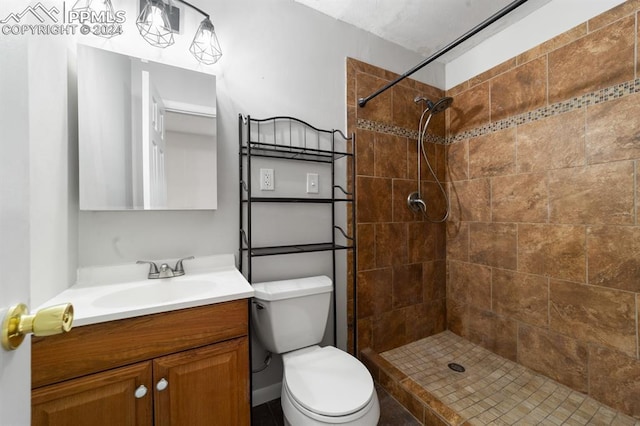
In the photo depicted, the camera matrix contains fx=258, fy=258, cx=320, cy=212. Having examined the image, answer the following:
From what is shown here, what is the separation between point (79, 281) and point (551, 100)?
271cm

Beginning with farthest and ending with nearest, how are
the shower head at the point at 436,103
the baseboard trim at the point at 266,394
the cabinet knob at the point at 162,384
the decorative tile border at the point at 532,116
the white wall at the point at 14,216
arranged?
1. the shower head at the point at 436,103
2. the baseboard trim at the point at 266,394
3. the decorative tile border at the point at 532,116
4. the cabinet knob at the point at 162,384
5. the white wall at the point at 14,216

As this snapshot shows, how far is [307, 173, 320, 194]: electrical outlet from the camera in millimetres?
1636

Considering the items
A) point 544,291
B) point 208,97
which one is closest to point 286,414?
point 208,97

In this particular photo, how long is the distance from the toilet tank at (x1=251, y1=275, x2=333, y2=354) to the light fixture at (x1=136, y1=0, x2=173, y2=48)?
1349mm

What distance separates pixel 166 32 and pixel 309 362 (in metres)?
1.79

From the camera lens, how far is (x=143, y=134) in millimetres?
1229

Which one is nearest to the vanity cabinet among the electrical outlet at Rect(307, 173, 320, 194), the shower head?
the electrical outlet at Rect(307, 173, 320, 194)

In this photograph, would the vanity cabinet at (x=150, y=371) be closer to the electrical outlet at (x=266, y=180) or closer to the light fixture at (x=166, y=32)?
the electrical outlet at (x=266, y=180)

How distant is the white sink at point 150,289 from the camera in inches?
37.4

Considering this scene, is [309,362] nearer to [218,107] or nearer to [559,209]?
[218,107]

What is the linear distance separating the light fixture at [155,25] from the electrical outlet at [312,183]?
39.3 inches

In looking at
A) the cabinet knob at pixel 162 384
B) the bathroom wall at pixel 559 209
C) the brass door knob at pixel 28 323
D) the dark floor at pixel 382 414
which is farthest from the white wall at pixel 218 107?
the bathroom wall at pixel 559 209

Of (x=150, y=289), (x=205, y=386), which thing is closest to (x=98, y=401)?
(x=205, y=386)

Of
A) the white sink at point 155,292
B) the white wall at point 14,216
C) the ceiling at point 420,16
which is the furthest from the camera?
the ceiling at point 420,16
